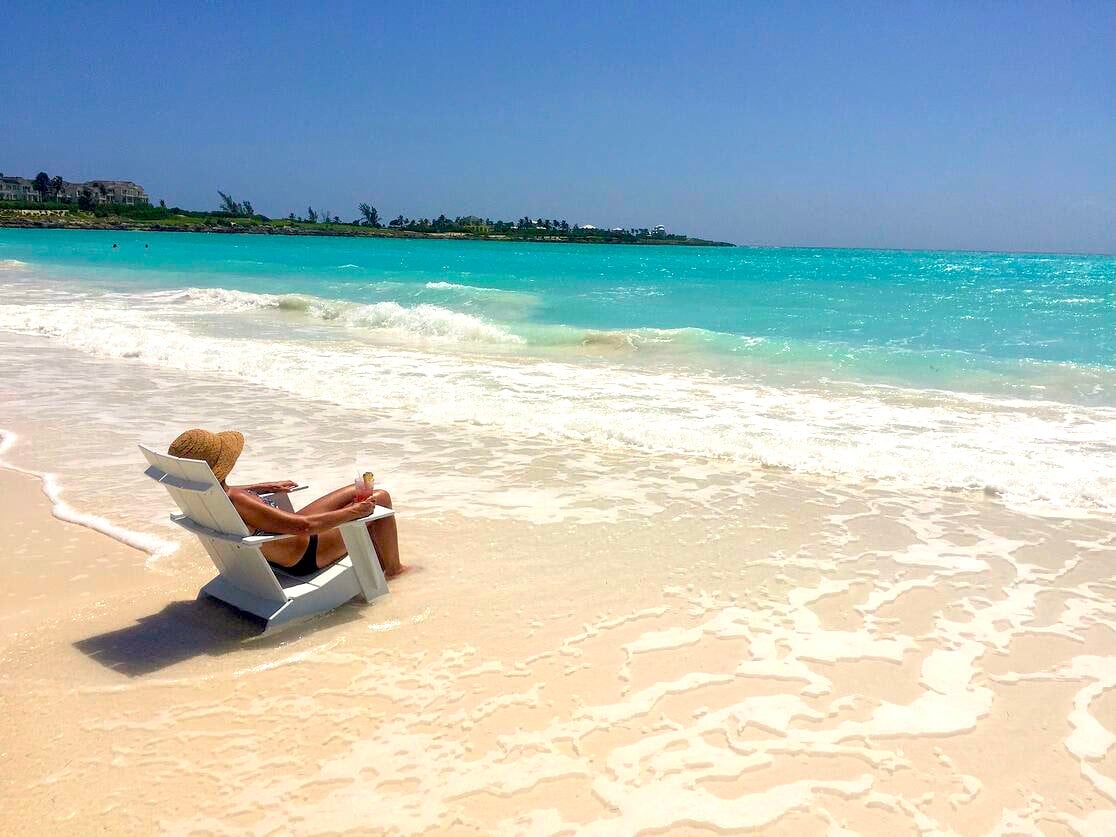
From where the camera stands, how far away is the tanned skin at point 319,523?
412cm

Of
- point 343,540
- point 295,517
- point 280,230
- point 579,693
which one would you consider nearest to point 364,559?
point 343,540

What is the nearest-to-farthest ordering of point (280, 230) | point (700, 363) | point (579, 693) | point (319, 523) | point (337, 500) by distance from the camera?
point (579, 693) → point (319, 523) → point (337, 500) → point (700, 363) → point (280, 230)

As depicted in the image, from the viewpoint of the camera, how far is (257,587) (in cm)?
430

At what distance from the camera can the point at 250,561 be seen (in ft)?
13.6

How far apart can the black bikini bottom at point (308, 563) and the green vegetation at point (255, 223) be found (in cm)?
11431

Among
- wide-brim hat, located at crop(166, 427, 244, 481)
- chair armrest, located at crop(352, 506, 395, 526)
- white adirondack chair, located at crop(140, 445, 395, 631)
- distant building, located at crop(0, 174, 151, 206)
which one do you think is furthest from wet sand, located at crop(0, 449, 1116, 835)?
distant building, located at crop(0, 174, 151, 206)

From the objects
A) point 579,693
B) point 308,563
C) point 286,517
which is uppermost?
point 286,517

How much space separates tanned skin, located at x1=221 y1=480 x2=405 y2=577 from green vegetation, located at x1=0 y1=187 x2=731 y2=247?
114 meters

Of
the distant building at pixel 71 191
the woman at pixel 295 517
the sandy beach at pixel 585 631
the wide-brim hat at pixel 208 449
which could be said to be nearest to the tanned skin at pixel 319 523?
the woman at pixel 295 517

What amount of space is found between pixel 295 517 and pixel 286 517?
0.08 m

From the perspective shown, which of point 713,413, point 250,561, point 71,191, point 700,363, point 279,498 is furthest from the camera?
point 71,191

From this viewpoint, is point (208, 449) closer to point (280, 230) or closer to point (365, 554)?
point (365, 554)

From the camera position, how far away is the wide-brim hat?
405cm

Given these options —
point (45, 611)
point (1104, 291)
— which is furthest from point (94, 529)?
point (1104, 291)
